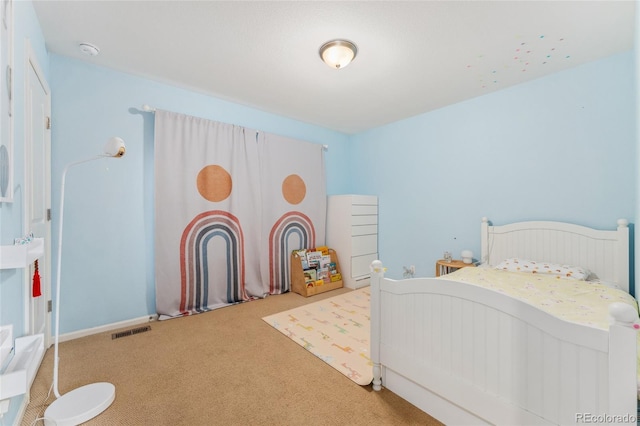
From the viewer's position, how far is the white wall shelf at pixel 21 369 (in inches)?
35.6

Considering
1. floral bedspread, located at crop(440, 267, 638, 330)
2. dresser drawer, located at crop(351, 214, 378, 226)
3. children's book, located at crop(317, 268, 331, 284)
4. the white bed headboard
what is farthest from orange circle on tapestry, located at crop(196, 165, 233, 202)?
the white bed headboard

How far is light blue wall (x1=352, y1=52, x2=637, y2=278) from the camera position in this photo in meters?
2.39

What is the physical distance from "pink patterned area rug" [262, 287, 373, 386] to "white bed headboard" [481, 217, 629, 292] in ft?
5.24

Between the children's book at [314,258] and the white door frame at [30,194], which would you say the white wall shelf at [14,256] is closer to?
the white door frame at [30,194]

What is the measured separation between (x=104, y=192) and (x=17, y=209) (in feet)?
3.55

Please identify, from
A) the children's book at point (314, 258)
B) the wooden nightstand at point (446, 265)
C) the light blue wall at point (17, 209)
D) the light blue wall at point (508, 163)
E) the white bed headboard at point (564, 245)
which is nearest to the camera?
the light blue wall at point (17, 209)

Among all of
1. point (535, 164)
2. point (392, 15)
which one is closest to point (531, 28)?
point (392, 15)

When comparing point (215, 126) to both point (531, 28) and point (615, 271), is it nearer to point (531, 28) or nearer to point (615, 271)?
point (531, 28)

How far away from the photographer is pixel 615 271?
231 centimetres

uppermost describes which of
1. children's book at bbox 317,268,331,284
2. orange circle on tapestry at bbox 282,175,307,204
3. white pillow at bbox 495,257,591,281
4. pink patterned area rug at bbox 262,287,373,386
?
orange circle on tapestry at bbox 282,175,307,204

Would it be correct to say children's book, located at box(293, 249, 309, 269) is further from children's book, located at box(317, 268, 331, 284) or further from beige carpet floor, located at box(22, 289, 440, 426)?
beige carpet floor, located at box(22, 289, 440, 426)

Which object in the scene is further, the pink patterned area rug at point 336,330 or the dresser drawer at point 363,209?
the dresser drawer at point 363,209

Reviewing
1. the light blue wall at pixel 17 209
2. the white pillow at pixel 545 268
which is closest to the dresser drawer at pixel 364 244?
the white pillow at pixel 545 268

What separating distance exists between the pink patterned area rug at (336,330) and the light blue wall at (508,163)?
125 centimetres
